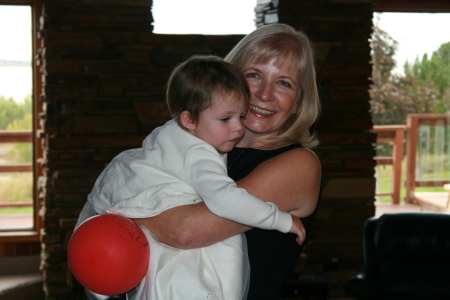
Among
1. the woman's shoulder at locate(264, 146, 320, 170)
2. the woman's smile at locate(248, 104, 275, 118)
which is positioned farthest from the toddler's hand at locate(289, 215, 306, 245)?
the woman's smile at locate(248, 104, 275, 118)

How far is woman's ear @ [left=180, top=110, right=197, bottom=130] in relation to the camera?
1.42 metres

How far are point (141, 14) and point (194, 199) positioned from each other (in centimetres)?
271

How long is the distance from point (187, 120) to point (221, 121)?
0.09 meters

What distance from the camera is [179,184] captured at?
138cm

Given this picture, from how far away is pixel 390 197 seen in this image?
489 cm

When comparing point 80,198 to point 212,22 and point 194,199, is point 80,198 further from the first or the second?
point 194,199

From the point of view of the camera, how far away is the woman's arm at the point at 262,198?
1.36 meters

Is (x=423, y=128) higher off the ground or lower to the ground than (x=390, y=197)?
higher

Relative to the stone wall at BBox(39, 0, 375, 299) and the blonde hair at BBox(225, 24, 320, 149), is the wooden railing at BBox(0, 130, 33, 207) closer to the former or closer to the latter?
the stone wall at BBox(39, 0, 375, 299)

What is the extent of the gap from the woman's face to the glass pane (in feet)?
10.9

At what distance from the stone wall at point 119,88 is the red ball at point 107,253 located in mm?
2565

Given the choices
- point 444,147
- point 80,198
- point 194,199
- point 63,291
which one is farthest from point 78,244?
point 444,147

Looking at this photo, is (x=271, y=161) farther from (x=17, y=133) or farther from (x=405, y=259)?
(x=17, y=133)

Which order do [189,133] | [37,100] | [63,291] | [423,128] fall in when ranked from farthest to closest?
[423,128] → [37,100] → [63,291] → [189,133]
